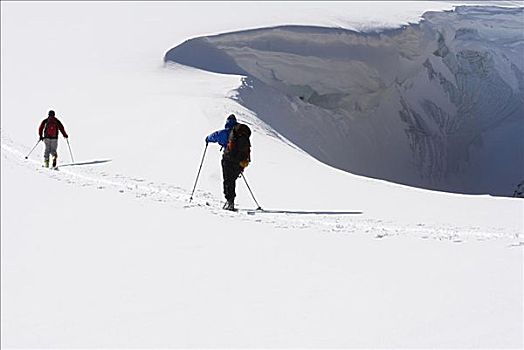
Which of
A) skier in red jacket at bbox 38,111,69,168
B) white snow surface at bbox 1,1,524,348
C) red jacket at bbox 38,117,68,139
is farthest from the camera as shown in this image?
red jacket at bbox 38,117,68,139

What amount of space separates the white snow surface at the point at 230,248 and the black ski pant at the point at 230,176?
0.26 m

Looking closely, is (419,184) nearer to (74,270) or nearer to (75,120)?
(75,120)

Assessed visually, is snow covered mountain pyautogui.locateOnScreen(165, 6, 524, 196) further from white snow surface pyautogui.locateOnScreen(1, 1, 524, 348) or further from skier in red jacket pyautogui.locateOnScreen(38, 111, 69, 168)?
skier in red jacket pyautogui.locateOnScreen(38, 111, 69, 168)

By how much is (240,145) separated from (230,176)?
429 mm

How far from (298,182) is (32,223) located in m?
4.00

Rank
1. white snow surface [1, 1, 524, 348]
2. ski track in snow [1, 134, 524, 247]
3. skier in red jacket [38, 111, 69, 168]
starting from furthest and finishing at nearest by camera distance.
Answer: skier in red jacket [38, 111, 69, 168]
ski track in snow [1, 134, 524, 247]
white snow surface [1, 1, 524, 348]

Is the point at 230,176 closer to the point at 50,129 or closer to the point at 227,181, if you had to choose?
the point at 227,181

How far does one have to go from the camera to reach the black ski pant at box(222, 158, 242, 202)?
9.21 m

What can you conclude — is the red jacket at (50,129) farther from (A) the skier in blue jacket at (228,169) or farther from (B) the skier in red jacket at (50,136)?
(A) the skier in blue jacket at (228,169)

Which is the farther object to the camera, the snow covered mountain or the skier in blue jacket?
the snow covered mountain

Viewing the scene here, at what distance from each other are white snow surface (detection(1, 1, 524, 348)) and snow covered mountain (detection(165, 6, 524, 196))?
2.63 meters

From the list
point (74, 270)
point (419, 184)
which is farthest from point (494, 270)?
point (419, 184)

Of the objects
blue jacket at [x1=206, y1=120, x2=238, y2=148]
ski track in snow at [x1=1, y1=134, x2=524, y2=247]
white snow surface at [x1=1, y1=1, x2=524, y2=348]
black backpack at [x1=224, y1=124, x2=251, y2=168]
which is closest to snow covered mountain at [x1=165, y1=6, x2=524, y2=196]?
white snow surface at [x1=1, y1=1, x2=524, y2=348]

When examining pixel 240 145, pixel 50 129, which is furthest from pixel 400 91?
pixel 240 145
